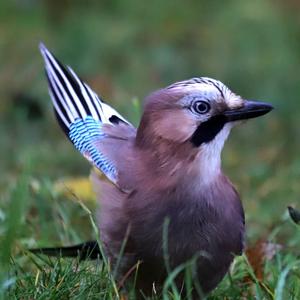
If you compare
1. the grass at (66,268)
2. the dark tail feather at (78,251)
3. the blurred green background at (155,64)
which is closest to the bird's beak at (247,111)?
the grass at (66,268)

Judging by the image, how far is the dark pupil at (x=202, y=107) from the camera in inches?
144

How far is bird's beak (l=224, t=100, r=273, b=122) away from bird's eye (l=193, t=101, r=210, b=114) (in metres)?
0.07

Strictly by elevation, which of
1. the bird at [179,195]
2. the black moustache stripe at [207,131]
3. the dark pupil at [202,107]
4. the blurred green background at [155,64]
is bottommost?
the blurred green background at [155,64]

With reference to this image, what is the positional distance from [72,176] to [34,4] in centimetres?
346

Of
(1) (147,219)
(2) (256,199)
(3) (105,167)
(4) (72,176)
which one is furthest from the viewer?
(4) (72,176)

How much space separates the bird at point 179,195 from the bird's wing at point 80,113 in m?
0.32

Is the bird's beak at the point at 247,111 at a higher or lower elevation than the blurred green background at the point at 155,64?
higher

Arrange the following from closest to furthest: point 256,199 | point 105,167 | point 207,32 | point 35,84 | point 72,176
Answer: point 105,167, point 256,199, point 72,176, point 35,84, point 207,32

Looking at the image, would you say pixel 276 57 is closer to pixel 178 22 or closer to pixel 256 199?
pixel 178 22

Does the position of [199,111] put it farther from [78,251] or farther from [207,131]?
[78,251]

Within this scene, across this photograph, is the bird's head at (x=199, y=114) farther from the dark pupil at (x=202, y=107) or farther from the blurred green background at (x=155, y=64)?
the blurred green background at (x=155, y=64)

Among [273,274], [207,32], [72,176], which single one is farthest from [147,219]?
[207,32]

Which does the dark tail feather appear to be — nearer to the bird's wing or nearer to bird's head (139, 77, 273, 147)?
the bird's wing

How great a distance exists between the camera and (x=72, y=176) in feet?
21.9
